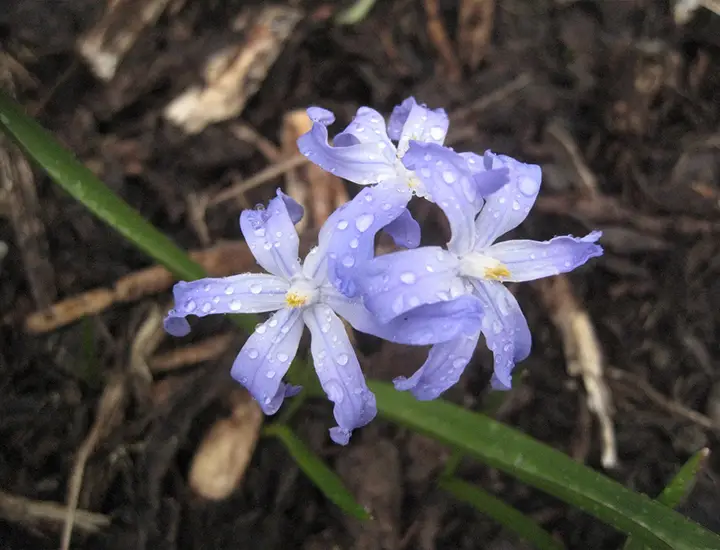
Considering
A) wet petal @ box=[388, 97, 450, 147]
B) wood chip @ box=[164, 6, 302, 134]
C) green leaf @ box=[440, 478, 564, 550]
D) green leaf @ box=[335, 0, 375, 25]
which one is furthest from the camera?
green leaf @ box=[335, 0, 375, 25]

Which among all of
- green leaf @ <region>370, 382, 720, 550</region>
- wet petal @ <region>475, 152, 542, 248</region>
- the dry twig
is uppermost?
wet petal @ <region>475, 152, 542, 248</region>

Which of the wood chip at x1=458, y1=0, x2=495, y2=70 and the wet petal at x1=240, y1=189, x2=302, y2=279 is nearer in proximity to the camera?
the wet petal at x1=240, y1=189, x2=302, y2=279

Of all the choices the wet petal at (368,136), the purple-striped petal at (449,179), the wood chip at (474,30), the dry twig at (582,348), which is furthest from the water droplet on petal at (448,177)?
the wood chip at (474,30)

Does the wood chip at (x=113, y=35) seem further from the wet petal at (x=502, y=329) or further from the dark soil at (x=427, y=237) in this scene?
the wet petal at (x=502, y=329)

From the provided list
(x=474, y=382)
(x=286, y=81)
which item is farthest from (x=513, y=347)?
(x=286, y=81)

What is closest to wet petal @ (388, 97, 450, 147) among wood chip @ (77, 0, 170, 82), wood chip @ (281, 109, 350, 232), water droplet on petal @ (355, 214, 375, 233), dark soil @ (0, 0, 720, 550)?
water droplet on petal @ (355, 214, 375, 233)

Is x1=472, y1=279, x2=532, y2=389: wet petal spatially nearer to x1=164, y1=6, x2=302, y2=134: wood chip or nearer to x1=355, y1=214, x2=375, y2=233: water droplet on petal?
x1=355, y1=214, x2=375, y2=233: water droplet on petal

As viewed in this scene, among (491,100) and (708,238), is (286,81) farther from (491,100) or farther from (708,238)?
(708,238)

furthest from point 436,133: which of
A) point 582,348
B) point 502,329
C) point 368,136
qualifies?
point 582,348
